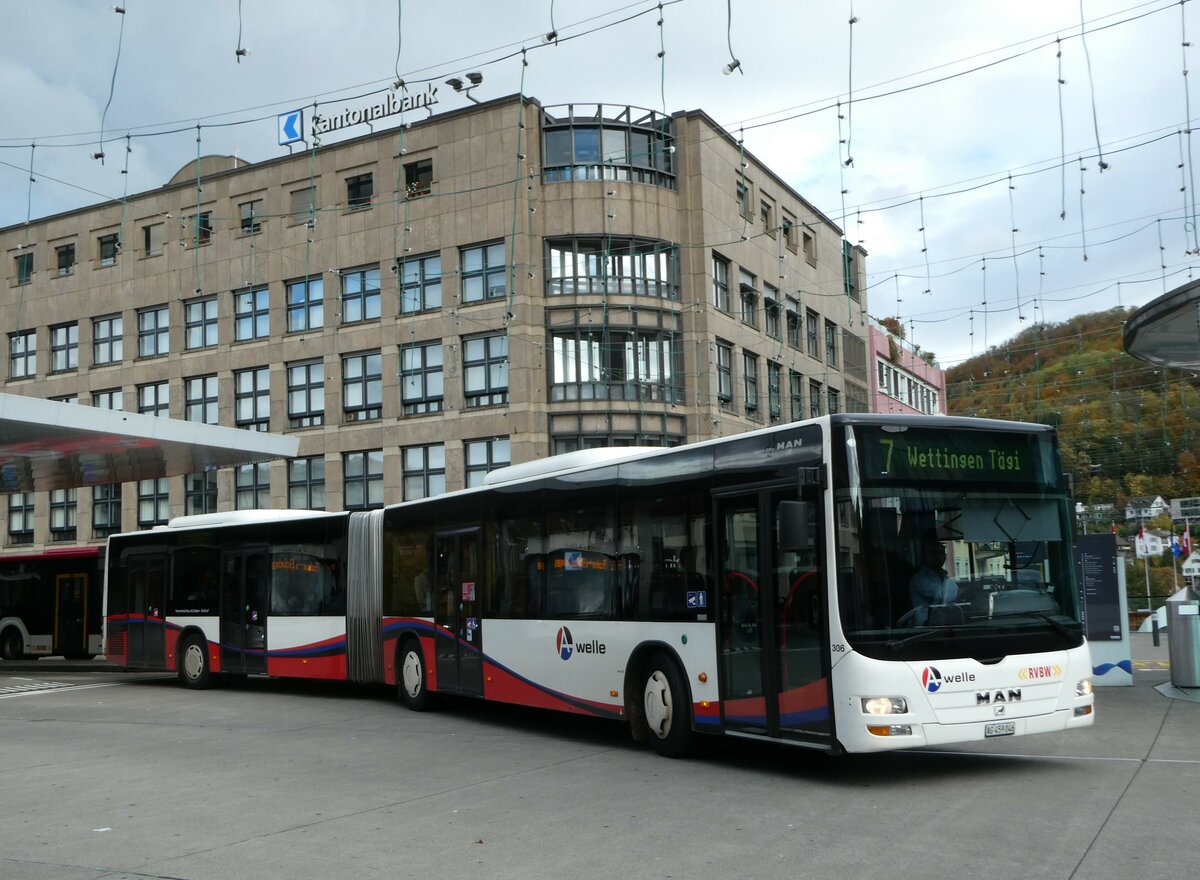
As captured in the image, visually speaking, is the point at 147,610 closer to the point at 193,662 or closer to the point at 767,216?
the point at 193,662

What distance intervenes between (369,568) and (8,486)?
72.8 ft

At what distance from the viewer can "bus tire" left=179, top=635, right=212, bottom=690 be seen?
2184cm

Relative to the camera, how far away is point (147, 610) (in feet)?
75.7

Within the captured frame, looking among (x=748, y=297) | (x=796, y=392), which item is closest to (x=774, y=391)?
(x=796, y=392)

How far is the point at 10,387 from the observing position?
49125 millimetres

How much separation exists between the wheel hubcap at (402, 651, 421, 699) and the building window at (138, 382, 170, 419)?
99.7 ft

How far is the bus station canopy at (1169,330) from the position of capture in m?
15.9

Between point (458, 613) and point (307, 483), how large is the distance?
1064 inches

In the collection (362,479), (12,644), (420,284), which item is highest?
(420,284)

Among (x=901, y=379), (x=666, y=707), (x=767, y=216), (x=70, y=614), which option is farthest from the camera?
(x=901, y=379)

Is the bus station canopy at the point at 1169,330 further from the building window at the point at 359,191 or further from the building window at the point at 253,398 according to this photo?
the building window at the point at 253,398

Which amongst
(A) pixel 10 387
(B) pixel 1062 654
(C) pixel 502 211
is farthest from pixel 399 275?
(B) pixel 1062 654

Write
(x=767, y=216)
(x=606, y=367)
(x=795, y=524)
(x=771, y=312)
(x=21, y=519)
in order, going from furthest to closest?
(x=21, y=519) → (x=767, y=216) → (x=771, y=312) → (x=606, y=367) → (x=795, y=524)

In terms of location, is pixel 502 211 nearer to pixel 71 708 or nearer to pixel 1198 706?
pixel 71 708
